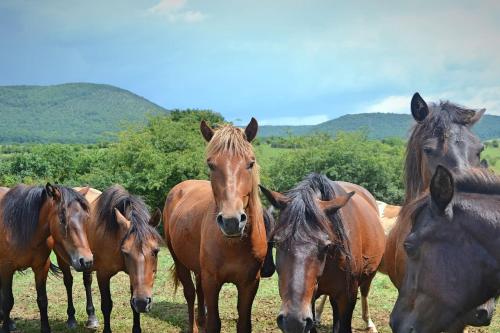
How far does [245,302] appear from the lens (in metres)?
4.96

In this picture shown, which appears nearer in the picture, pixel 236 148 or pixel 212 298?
pixel 236 148

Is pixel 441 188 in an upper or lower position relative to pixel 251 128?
lower

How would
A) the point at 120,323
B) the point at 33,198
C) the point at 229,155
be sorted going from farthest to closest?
the point at 120,323
the point at 33,198
the point at 229,155

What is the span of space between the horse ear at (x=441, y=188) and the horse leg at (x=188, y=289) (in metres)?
4.87

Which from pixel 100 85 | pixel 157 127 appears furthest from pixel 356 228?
pixel 100 85

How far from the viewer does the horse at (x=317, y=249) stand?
3.56 metres

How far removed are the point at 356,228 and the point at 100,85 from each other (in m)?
186

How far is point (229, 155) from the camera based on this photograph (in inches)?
175

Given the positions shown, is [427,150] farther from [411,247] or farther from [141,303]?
[141,303]

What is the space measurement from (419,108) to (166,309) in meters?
5.61

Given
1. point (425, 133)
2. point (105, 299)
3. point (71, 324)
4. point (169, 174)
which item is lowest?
point (71, 324)

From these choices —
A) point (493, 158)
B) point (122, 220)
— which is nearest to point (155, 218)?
point (122, 220)

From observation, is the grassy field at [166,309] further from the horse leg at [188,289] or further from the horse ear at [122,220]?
the horse ear at [122,220]

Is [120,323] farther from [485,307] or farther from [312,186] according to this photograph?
[485,307]
